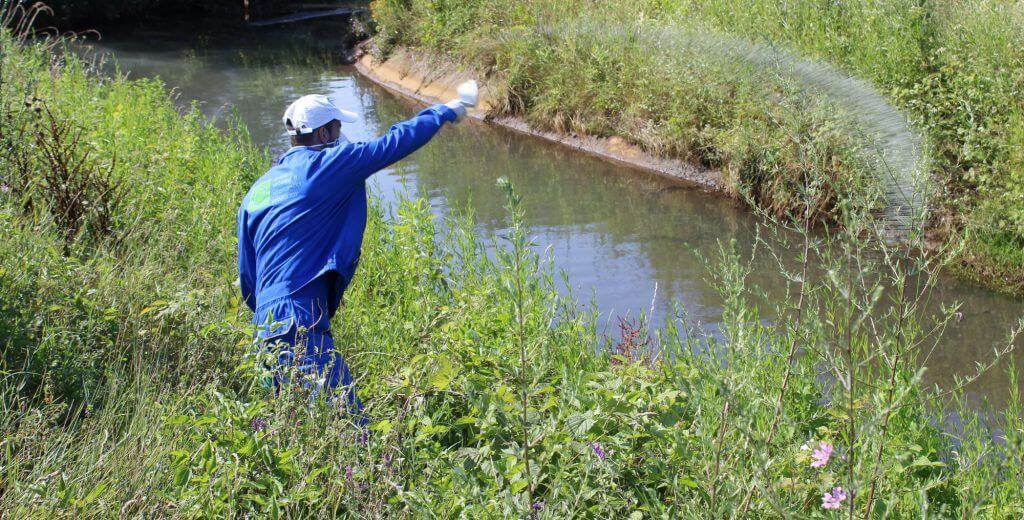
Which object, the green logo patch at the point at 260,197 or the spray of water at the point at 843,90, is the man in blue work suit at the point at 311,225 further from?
the spray of water at the point at 843,90

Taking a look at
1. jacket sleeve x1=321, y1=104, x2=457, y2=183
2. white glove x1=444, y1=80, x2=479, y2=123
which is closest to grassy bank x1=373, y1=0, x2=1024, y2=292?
white glove x1=444, y1=80, x2=479, y2=123

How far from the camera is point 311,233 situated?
4.02 m

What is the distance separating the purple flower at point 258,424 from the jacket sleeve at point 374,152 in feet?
3.70

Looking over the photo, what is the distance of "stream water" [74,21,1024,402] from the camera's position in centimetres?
720

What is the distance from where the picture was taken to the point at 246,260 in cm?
422

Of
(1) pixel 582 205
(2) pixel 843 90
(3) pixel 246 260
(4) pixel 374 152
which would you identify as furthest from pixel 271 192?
(2) pixel 843 90

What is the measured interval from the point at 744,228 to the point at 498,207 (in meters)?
2.53

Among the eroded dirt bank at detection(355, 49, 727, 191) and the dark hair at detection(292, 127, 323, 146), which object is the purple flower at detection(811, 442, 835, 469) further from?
the eroded dirt bank at detection(355, 49, 727, 191)

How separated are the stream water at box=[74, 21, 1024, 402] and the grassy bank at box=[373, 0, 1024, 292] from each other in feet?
1.50

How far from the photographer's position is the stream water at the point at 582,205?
7.20 meters

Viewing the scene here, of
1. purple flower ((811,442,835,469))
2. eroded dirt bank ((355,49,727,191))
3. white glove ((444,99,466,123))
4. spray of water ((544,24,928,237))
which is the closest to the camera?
purple flower ((811,442,835,469))

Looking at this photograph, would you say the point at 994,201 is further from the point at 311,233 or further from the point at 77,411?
the point at 77,411

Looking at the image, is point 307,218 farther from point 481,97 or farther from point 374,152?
point 481,97

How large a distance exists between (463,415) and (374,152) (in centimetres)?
116
